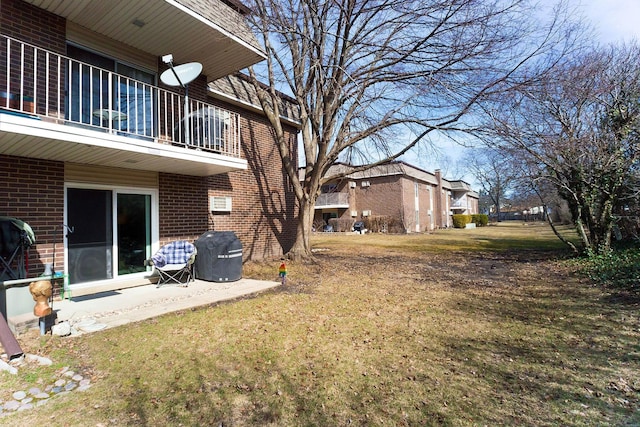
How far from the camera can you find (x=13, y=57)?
5.75 metres

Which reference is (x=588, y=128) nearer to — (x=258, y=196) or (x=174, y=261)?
(x=258, y=196)

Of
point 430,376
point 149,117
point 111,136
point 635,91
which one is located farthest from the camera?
point 635,91

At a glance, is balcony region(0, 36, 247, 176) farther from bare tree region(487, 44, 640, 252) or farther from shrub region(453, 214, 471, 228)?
shrub region(453, 214, 471, 228)

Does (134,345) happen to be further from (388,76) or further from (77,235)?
(388,76)

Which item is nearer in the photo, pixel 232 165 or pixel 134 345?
pixel 134 345

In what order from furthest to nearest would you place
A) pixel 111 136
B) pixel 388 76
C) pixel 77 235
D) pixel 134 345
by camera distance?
1. pixel 388 76
2. pixel 77 235
3. pixel 111 136
4. pixel 134 345

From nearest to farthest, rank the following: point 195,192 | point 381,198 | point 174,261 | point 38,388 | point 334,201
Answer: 1. point 38,388
2. point 174,261
3. point 195,192
4. point 381,198
5. point 334,201

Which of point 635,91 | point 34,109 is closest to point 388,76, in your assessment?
point 635,91

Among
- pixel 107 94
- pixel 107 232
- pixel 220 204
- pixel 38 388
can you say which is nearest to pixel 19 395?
pixel 38 388

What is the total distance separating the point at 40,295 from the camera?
170 inches

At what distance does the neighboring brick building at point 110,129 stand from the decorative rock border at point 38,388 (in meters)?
1.46

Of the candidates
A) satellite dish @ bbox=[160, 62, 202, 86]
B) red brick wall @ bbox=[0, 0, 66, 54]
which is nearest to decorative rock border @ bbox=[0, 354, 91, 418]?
red brick wall @ bbox=[0, 0, 66, 54]

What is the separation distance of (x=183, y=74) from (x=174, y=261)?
4.17 m

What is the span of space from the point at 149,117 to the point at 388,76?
22.9 ft
